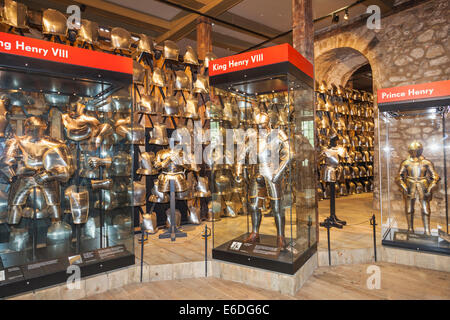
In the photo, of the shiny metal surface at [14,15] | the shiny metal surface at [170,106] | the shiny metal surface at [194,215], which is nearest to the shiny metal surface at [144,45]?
the shiny metal surface at [170,106]

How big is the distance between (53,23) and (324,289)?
4575mm

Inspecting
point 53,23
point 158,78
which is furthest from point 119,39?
point 53,23

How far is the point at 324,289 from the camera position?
2.94 metres

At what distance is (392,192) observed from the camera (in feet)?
14.8

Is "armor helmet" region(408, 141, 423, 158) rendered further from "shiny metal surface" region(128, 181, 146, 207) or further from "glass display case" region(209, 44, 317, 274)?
"shiny metal surface" region(128, 181, 146, 207)

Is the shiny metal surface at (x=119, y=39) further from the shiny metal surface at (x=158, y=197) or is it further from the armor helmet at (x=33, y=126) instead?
the shiny metal surface at (x=158, y=197)

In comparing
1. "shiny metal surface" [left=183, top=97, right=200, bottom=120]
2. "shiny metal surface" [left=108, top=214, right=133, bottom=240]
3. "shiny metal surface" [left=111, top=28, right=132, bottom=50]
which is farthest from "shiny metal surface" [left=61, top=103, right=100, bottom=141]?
"shiny metal surface" [left=183, top=97, right=200, bottom=120]

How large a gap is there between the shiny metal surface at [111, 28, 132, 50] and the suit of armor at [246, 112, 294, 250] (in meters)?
2.65

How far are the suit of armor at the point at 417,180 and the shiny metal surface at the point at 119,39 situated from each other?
4.46 meters

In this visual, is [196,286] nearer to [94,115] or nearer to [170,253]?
[170,253]

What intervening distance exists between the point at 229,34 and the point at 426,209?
21.1 feet

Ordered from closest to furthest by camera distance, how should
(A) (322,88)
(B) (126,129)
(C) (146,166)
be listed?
(B) (126,129) < (C) (146,166) < (A) (322,88)

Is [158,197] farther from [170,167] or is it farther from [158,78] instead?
[158,78]
